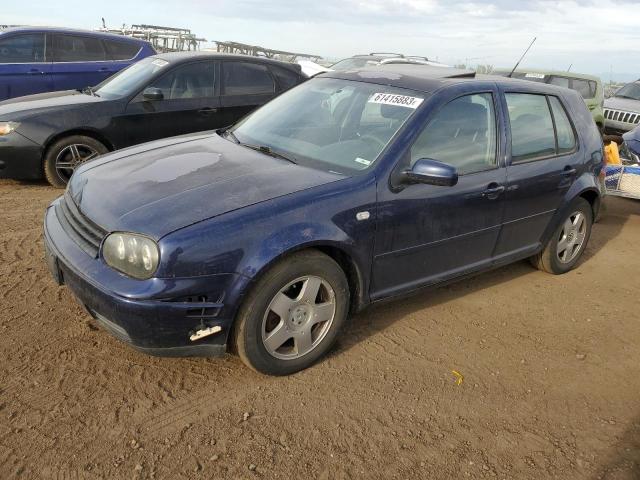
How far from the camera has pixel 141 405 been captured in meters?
2.77

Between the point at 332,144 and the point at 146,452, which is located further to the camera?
the point at 332,144

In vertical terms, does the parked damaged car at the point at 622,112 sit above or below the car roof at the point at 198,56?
below

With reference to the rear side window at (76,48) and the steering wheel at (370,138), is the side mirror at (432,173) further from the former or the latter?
the rear side window at (76,48)

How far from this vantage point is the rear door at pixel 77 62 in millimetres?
8539

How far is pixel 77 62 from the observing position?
864 centimetres

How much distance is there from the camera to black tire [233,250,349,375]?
Result: 283 centimetres

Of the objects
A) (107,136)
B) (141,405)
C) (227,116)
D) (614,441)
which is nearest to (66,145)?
(107,136)

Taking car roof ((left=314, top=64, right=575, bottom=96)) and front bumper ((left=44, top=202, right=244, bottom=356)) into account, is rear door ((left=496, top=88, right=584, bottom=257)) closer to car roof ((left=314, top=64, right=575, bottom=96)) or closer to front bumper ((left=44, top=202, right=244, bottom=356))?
car roof ((left=314, top=64, right=575, bottom=96))

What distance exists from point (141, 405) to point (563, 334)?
112 inches

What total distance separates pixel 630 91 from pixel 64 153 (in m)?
12.8

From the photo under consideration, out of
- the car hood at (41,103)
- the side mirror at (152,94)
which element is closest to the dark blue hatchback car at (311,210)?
the side mirror at (152,94)

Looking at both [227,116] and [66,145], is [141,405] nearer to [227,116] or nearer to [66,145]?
[66,145]

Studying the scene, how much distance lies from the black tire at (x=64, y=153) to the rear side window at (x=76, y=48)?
3.24m

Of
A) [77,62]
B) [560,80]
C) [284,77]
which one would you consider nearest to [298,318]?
[284,77]
